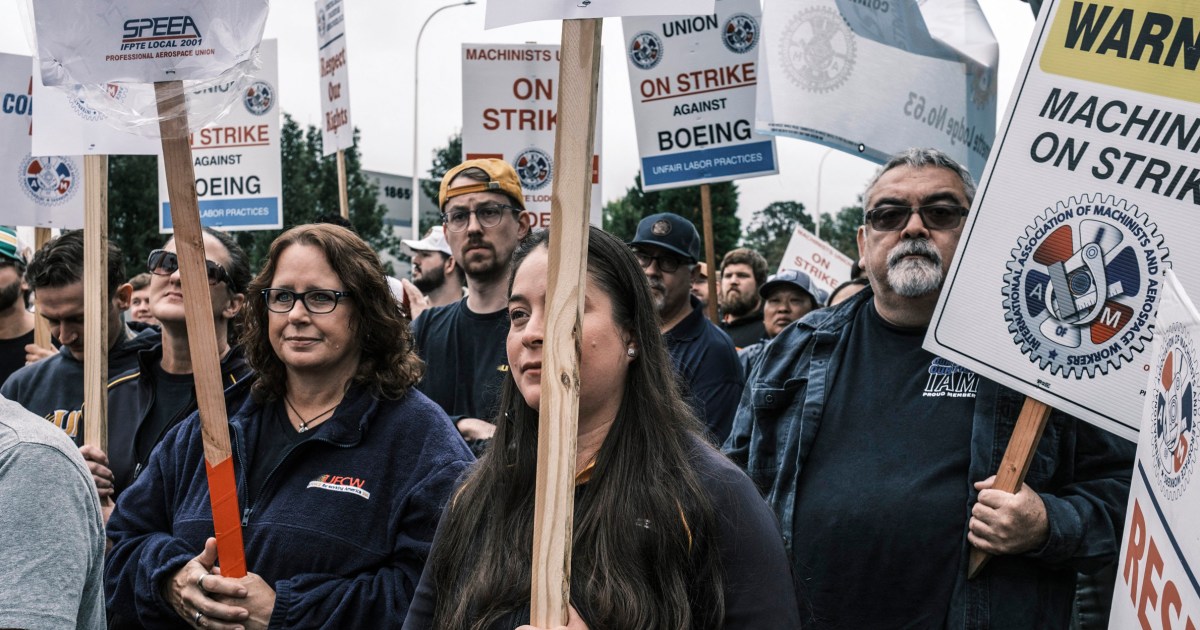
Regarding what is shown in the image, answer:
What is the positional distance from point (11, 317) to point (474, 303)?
2.85 m

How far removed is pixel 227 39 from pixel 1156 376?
6.77 feet

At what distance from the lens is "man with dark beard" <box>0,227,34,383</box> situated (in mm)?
6094

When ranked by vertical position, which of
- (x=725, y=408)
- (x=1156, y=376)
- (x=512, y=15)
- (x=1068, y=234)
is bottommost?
(x=725, y=408)

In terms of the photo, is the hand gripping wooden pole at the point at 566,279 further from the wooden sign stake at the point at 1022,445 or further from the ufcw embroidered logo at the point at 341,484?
the wooden sign stake at the point at 1022,445

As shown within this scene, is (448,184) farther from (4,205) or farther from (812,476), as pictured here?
(812,476)

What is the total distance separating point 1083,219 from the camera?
2775 mm

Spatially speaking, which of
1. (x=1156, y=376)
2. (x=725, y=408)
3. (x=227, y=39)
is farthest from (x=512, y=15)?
(x=725, y=408)

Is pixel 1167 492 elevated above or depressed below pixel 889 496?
above

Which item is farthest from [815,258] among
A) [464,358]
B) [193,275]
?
[193,275]

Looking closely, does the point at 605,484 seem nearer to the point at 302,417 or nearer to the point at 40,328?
the point at 302,417

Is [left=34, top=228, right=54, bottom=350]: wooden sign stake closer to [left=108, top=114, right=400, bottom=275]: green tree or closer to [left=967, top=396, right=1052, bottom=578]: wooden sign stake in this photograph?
[left=967, top=396, right=1052, bottom=578]: wooden sign stake

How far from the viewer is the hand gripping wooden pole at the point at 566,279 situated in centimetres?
212

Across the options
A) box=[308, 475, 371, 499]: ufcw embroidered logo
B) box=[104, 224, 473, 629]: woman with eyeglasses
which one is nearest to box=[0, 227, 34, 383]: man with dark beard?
box=[104, 224, 473, 629]: woman with eyeglasses

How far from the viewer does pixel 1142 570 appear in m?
1.92
